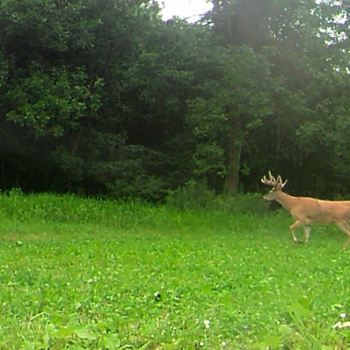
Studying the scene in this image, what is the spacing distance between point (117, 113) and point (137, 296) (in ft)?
49.4

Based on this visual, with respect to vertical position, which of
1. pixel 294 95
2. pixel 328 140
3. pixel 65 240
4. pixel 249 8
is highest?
pixel 249 8

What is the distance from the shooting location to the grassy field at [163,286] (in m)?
4.88

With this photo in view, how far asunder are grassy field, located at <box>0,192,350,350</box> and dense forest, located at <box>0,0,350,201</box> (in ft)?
12.5

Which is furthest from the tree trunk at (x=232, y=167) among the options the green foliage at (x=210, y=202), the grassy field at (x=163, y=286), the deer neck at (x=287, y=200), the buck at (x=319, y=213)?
the buck at (x=319, y=213)

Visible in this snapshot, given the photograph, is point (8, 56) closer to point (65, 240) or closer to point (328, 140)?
point (65, 240)

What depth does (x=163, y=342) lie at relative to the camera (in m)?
4.85

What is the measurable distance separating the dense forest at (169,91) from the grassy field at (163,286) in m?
3.81

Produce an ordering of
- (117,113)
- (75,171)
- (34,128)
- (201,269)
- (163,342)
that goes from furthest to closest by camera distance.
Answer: (117,113) < (75,171) < (34,128) < (201,269) < (163,342)

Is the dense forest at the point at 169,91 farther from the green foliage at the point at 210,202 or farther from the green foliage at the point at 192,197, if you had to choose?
the green foliage at the point at 210,202

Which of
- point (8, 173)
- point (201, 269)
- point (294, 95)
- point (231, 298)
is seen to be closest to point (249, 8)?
point (294, 95)

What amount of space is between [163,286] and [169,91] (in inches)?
525

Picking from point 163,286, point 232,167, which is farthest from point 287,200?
point 163,286

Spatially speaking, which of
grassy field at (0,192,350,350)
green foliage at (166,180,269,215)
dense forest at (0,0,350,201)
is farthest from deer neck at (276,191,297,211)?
dense forest at (0,0,350,201)

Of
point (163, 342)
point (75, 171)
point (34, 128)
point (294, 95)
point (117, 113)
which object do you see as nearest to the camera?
point (163, 342)
